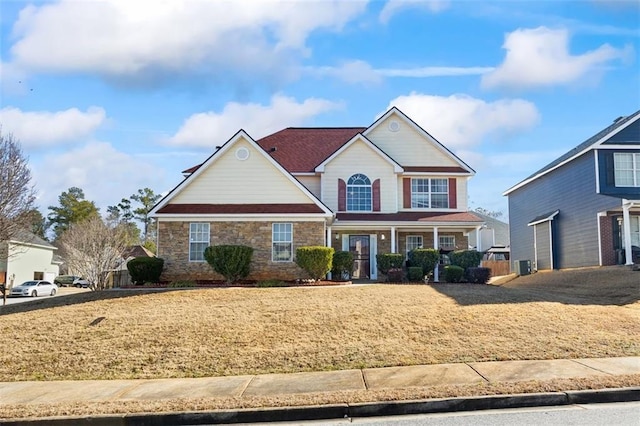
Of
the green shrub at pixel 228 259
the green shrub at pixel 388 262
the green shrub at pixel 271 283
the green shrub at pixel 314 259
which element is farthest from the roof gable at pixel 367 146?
the green shrub at pixel 271 283

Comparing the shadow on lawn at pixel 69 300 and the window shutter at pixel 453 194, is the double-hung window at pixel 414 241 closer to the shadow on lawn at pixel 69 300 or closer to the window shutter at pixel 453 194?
the window shutter at pixel 453 194

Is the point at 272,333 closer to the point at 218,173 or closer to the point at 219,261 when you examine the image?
the point at 219,261

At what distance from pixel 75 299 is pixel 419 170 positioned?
53.9 feet

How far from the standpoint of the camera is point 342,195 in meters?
26.0

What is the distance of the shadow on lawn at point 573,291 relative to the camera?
15438 mm

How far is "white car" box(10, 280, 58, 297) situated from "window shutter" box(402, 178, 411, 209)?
2690cm

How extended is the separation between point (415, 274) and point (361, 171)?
6714 mm

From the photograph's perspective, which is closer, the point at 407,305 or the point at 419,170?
the point at 407,305

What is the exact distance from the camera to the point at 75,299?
55.3ft

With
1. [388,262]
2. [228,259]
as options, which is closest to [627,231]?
[388,262]

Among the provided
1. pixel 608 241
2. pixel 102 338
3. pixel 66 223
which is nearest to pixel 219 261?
pixel 102 338

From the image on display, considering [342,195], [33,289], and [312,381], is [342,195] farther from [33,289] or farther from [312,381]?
[33,289]

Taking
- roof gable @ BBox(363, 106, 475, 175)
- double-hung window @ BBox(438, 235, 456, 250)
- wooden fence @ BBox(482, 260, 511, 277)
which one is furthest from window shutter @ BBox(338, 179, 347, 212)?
wooden fence @ BBox(482, 260, 511, 277)

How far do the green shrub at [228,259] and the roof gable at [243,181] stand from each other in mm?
2327
